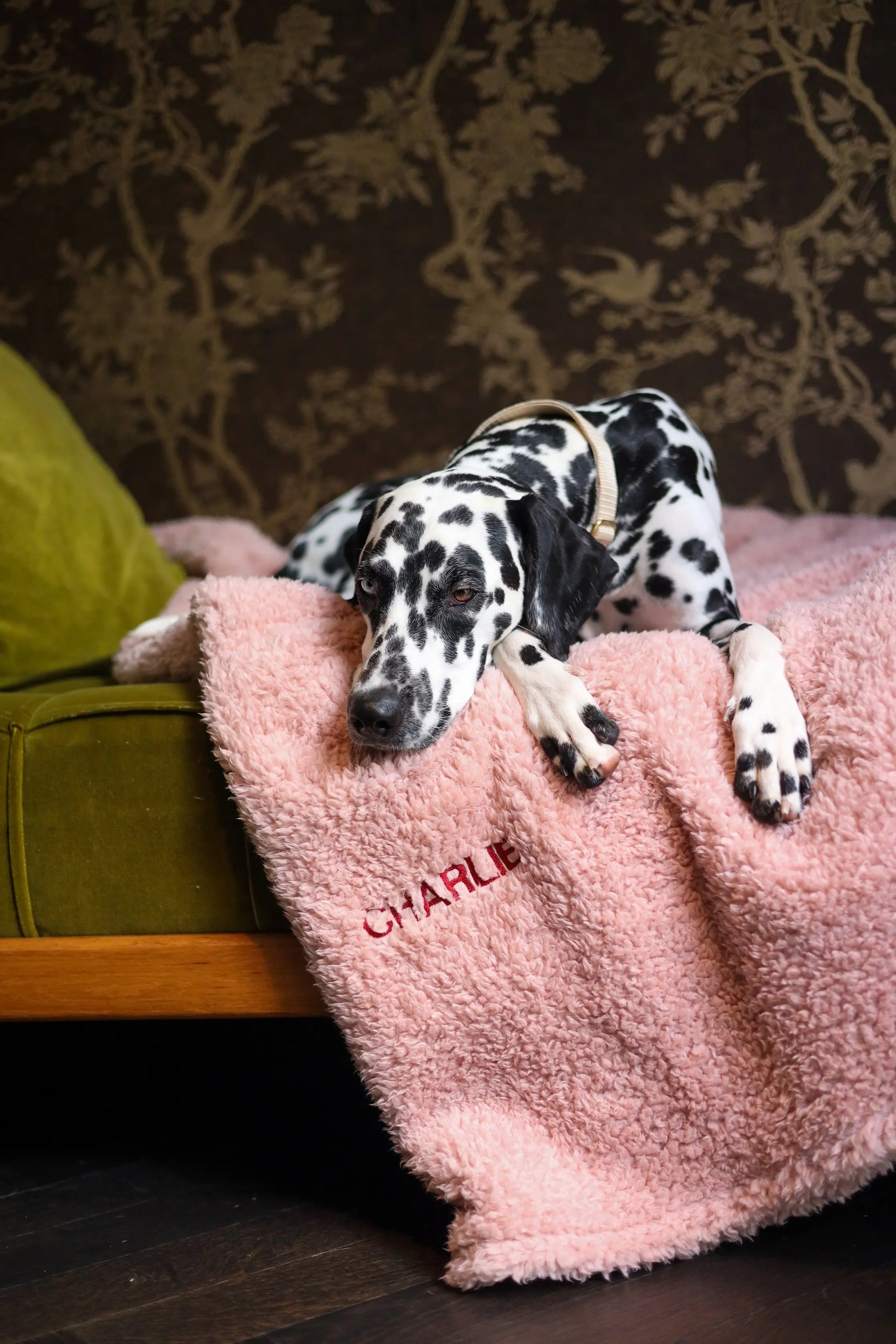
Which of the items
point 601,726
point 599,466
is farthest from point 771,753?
point 599,466

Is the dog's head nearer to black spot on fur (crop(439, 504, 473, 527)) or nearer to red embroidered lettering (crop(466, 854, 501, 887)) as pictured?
black spot on fur (crop(439, 504, 473, 527))

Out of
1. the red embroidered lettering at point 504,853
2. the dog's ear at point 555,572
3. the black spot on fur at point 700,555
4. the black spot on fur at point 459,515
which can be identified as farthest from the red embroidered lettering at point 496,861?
the black spot on fur at point 700,555

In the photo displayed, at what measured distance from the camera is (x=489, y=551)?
1.60 meters

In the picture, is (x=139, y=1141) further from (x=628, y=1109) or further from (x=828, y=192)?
(x=828, y=192)

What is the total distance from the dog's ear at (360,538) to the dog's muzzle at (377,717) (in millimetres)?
321

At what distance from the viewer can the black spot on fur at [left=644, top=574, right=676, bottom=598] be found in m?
1.89

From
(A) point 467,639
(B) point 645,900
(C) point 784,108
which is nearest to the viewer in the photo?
(B) point 645,900

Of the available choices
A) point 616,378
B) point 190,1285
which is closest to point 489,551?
point 190,1285

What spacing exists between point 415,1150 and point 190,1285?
33 centimetres

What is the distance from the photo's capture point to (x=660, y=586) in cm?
190

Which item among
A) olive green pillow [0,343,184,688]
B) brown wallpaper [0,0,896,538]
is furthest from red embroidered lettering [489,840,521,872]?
brown wallpaper [0,0,896,538]

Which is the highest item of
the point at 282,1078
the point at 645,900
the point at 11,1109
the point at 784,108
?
the point at 784,108

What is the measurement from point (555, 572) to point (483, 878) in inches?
19.1

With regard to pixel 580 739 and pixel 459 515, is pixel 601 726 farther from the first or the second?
pixel 459 515
